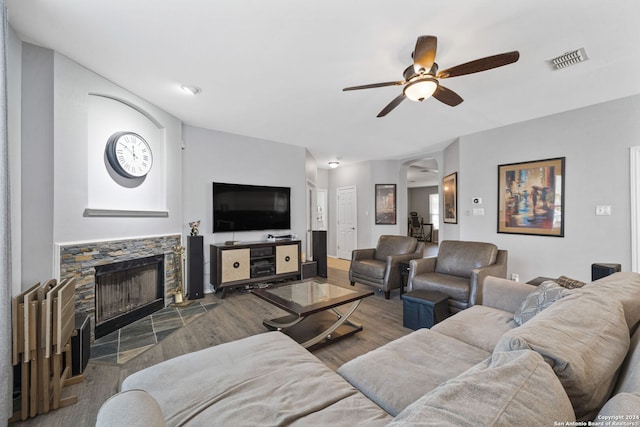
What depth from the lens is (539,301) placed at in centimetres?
173

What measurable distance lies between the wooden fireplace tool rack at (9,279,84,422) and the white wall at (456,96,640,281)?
5.10 meters

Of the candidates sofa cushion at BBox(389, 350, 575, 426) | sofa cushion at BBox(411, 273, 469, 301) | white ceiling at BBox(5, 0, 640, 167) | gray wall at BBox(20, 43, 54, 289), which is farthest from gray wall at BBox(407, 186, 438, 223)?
sofa cushion at BBox(389, 350, 575, 426)

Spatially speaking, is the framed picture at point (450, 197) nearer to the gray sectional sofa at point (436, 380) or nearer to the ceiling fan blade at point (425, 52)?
the ceiling fan blade at point (425, 52)

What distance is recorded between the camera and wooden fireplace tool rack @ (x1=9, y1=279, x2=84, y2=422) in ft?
5.36

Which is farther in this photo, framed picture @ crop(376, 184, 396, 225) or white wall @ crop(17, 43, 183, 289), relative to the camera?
framed picture @ crop(376, 184, 396, 225)

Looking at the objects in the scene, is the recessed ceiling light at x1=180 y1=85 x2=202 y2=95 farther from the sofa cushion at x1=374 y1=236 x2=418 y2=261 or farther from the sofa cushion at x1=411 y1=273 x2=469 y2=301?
the sofa cushion at x1=374 y1=236 x2=418 y2=261

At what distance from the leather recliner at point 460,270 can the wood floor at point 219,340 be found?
1.82 feet

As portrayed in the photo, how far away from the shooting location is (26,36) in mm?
2047

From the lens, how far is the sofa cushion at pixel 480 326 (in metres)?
1.66

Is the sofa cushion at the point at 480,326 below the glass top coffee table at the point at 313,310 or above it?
above

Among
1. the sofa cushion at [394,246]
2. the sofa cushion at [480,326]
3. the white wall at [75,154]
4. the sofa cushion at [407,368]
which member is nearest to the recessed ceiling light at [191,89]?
the white wall at [75,154]

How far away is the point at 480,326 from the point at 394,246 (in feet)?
8.51

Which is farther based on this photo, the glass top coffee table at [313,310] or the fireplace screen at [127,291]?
the fireplace screen at [127,291]

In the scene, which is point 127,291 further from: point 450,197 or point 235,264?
point 450,197
